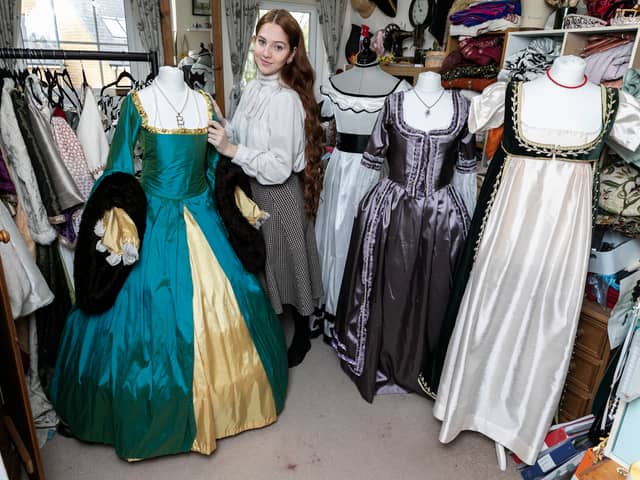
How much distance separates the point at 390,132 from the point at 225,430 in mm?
1195

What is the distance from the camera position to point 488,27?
235cm

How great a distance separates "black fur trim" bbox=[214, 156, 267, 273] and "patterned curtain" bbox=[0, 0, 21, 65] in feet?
9.93

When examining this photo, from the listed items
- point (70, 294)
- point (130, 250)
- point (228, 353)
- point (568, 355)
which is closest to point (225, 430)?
point (228, 353)

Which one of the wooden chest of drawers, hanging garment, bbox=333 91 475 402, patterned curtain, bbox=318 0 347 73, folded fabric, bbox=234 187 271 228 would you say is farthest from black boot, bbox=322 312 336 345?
patterned curtain, bbox=318 0 347 73

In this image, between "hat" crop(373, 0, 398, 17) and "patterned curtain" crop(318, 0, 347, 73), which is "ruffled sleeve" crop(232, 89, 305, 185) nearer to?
"hat" crop(373, 0, 398, 17)

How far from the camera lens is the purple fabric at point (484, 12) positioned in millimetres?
2254

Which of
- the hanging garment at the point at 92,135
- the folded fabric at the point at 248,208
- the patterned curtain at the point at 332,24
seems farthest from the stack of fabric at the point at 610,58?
the patterned curtain at the point at 332,24

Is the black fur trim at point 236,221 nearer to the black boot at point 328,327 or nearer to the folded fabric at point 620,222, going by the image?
the black boot at point 328,327

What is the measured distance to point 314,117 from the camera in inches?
71.5

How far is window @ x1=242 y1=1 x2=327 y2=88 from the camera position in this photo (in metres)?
4.80

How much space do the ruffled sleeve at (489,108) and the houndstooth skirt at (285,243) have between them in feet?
2.29

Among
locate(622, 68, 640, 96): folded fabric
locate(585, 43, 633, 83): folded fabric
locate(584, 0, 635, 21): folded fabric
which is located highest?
locate(584, 0, 635, 21): folded fabric

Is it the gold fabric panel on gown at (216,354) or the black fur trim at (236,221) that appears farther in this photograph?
the black fur trim at (236,221)

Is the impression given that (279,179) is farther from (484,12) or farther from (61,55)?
(484,12)
